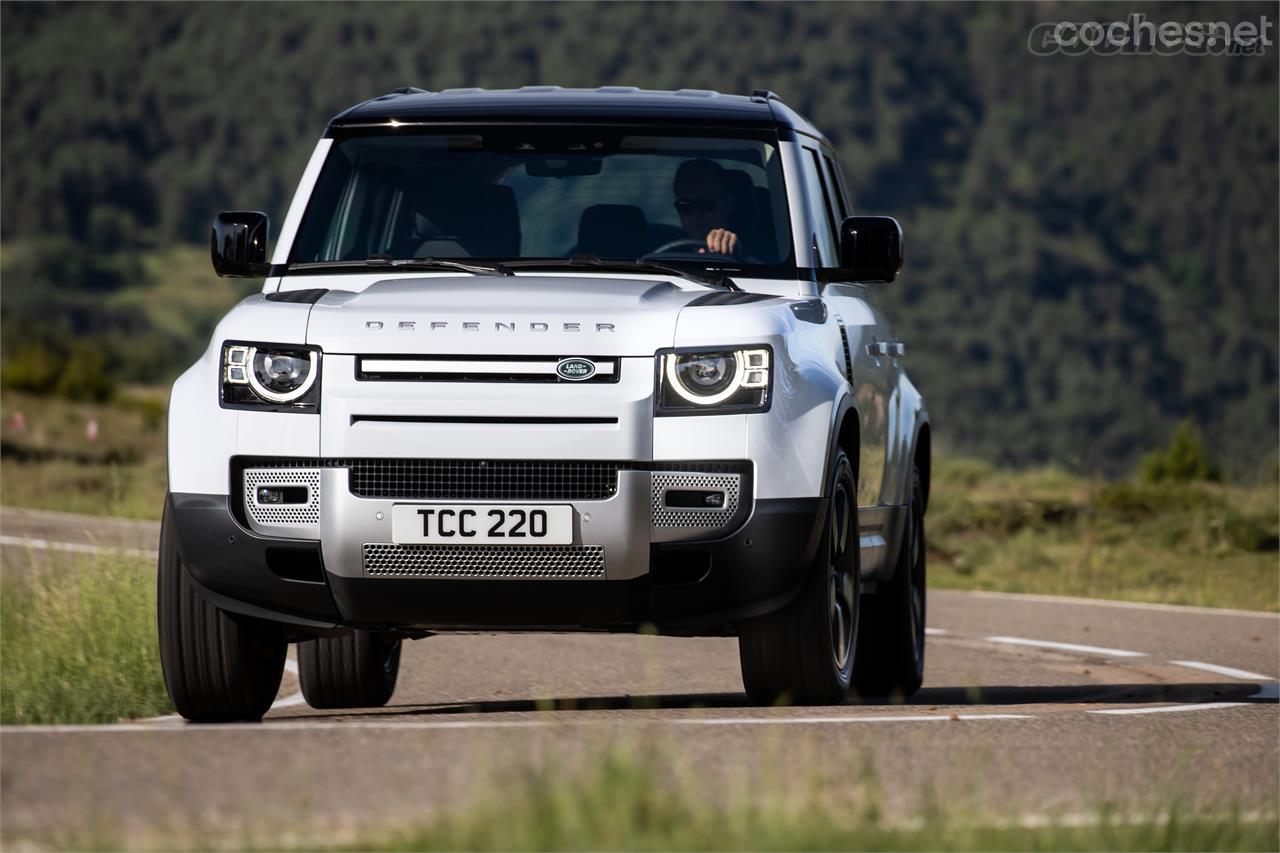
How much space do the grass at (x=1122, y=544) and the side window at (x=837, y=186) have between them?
318 inches

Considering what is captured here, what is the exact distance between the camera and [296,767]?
534 cm

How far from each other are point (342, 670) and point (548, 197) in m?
2.15

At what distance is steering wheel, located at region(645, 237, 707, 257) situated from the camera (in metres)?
8.39

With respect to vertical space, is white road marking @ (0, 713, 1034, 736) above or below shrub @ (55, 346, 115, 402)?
above

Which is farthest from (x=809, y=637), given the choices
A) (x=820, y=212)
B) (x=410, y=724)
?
(x=820, y=212)

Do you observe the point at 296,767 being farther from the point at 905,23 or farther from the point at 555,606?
the point at 905,23

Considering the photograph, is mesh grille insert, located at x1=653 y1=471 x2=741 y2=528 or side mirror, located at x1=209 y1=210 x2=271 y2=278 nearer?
mesh grille insert, located at x1=653 y1=471 x2=741 y2=528

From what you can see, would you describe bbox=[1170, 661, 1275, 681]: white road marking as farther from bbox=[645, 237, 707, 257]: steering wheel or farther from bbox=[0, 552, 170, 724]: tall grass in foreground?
bbox=[0, 552, 170, 724]: tall grass in foreground

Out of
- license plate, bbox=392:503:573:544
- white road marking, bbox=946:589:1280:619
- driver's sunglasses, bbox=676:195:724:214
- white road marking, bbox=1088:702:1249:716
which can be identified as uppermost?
driver's sunglasses, bbox=676:195:724:214

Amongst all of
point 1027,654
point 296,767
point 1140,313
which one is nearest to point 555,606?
point 296,767

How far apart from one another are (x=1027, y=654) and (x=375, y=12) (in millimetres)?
168328

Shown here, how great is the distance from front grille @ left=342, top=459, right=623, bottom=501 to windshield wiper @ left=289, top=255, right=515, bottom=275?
3.72 ft

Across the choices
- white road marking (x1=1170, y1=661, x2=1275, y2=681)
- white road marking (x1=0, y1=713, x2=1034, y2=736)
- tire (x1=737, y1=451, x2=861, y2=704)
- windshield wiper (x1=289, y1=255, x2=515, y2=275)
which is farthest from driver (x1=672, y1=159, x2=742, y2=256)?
white road marking (x1=1170, y1=661, x2=1275, y2=681)

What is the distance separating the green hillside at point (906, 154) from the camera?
442 feet
